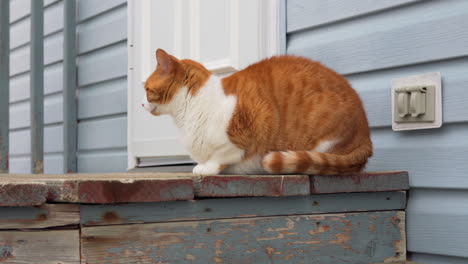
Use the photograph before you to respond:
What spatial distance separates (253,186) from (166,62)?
0.47 m

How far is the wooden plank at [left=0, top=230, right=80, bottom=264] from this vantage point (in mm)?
1204

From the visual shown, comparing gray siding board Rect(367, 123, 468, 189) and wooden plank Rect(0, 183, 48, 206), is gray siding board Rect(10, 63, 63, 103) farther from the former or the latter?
wooden plank Rect(0, 183, 48, 206)

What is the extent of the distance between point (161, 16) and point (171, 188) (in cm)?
164

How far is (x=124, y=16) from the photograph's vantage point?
3.13 metres

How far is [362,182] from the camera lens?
167 cm

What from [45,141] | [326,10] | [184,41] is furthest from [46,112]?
[326,10]

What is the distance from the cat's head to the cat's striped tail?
32 centimetres

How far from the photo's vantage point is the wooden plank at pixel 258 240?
4.11ft

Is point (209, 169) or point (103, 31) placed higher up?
point (103, 31)

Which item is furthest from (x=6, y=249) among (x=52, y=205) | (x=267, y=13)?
(x=267, y=13)

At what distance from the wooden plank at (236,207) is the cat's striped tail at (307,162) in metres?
0.08

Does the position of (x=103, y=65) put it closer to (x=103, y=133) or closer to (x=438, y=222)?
(x=103, y=133)

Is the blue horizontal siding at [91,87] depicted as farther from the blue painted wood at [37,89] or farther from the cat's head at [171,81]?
the cat's head at [171,81]

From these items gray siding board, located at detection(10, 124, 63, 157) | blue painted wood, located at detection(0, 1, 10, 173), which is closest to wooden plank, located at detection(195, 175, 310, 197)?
blue painted wood, located at detection(0, 1, 10, 173)
